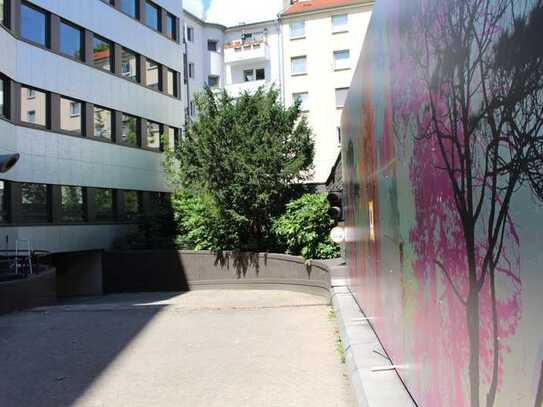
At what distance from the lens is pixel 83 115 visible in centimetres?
2220

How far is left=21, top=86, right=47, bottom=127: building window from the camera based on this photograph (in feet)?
63.3

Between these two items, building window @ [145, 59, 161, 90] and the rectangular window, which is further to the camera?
building window @ [145, 59, 161, 90]

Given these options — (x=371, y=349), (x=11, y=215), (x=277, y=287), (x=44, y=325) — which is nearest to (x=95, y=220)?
(x=11, y=215)

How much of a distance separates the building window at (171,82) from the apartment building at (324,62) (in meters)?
15.7

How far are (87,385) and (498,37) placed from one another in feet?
18.7

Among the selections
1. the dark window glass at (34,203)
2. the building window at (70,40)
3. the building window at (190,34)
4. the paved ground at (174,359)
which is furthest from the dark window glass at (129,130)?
the building window at (190,34)

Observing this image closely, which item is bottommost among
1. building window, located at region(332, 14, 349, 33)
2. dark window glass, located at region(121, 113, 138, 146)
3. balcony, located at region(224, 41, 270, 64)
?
dark window glass, located at region(121, 113, 138, 146)

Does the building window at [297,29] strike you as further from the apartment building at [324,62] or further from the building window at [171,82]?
the building window at [171,82]

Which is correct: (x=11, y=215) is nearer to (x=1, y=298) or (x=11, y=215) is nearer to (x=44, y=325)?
(x=1, y=298)

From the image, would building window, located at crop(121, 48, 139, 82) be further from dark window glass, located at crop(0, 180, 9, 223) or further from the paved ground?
the paved ground

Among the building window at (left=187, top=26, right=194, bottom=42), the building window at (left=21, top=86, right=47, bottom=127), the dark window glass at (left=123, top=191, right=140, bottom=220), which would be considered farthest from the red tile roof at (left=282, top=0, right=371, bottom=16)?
the building window at (left=21, top=86, right=47, bottom=127)

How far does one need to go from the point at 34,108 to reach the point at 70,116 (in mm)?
1978

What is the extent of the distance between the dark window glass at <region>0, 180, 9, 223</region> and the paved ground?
732 centimetres

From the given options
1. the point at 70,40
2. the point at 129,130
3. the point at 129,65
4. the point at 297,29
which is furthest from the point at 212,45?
the point at 70,40
